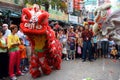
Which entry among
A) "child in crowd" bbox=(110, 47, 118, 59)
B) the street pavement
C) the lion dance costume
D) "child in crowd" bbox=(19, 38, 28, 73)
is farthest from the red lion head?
"child in crowd" bbox=(110, 47, 118, 59)

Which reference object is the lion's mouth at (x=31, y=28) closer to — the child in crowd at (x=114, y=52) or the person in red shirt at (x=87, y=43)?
the person in red shirt at (x=87, y=43)

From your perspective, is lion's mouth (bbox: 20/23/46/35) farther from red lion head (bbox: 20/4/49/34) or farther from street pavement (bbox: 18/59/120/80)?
street pavement (bbox: 18/59/120/80)

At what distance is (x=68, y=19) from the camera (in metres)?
37.5

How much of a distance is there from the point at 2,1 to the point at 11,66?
12.6 meters

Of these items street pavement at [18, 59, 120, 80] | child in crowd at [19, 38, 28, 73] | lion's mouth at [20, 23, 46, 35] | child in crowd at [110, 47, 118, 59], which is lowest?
child in crowd at [110, 47, 118, 59]

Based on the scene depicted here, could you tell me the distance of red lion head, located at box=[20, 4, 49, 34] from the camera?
9.15 metres

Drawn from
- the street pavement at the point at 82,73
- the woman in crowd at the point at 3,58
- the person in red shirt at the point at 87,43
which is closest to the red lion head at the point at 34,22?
the woman in crowd at the point at 3,58

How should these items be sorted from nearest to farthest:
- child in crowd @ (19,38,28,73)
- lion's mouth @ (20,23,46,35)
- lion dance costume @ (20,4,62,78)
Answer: lion's mouth @ (20,23,46,35), lion dance costume @ (20,4,62,78), child in crowd @ (19,38,28,73)

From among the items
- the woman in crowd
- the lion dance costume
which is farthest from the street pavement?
the woman in crowd

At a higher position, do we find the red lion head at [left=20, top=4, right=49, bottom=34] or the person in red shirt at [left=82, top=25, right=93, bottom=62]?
the red lion head at [left=20, top=4, right=49, bottom=34]

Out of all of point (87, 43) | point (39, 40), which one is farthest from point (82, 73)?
point (87, 43)

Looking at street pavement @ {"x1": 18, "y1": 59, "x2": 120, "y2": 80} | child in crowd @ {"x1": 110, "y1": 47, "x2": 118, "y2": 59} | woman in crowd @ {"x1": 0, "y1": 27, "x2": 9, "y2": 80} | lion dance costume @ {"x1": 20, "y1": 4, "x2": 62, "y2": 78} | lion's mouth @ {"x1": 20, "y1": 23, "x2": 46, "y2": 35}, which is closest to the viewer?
lion's mouth @ {"x1": 20, "y1": 23, "x2": 46, "y2": 35}

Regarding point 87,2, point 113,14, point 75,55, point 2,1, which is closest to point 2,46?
point 113,14

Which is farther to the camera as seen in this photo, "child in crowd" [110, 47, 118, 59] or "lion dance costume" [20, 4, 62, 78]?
"child in crowd" [110, 47, 118, 59]
